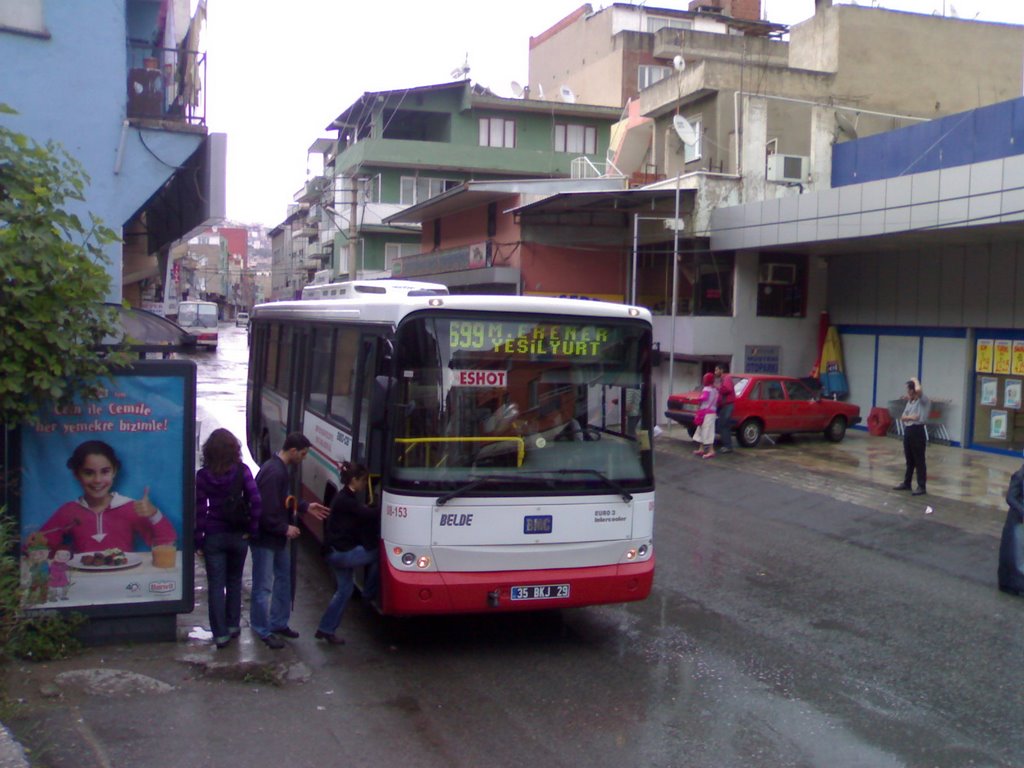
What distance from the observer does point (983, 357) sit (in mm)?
20344

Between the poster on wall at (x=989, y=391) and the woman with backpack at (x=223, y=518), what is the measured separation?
17.0 meters

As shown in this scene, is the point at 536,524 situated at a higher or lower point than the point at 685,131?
lower

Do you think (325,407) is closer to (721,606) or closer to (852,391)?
(721,606)

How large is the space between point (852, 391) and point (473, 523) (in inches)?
748

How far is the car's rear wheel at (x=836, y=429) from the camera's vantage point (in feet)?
71.2

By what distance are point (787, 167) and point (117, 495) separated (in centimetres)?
2088

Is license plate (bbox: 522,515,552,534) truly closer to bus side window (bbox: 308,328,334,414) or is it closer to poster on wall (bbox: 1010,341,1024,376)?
bus side window (bbox: 308,328,334,414)

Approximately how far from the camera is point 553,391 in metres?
7.81

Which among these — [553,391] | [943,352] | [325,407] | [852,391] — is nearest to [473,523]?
[553,391]

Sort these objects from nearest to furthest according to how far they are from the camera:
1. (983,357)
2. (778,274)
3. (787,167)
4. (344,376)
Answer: (344,376)
(983,357)
(787,167)
(778,274)

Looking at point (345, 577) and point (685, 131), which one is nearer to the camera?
point (345, 577)

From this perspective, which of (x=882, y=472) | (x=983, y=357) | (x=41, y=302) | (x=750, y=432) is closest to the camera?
(x=41, y=302)

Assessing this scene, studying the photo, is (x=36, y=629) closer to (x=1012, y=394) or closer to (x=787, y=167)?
(x=1012, y=394)

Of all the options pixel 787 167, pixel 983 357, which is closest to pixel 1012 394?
pixel 983 357
